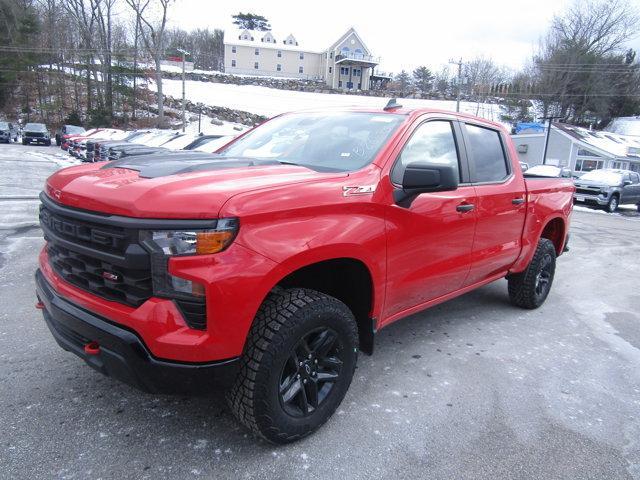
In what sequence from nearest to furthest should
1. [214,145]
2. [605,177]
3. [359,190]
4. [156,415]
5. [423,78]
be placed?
[359,190] → [156,415] → [214,145] → [605,177] → [423,78]

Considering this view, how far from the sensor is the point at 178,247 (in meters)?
→ 2.12

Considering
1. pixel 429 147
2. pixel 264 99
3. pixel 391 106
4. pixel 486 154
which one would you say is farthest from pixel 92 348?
pixel 264 99

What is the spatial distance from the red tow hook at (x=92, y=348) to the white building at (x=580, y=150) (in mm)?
35450

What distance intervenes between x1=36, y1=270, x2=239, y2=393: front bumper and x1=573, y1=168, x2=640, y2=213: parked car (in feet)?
62.7

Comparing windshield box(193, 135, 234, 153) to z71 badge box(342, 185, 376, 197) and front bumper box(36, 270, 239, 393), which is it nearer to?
z71 badge box(342, 185, 376, 197)

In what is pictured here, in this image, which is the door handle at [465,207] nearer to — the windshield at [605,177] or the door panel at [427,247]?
the door panel at [427,247]

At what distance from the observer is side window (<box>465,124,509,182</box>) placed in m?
3.95

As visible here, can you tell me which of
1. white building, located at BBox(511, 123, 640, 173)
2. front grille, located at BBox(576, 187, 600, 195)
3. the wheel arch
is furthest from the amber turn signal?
white building, located at BBox(511, 123, 640, 173)

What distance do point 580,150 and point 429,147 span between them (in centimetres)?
3768

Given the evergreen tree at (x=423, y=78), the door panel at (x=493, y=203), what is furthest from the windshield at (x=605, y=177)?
the evergreen tree at (x=423, y=78)

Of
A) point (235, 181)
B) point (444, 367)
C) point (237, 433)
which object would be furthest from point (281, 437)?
point (444, 367)

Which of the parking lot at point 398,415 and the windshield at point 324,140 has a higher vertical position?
the windshield at point 324,140

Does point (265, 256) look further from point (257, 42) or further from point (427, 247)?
point (257, 42)

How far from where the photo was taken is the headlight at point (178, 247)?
211 cm
